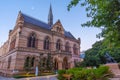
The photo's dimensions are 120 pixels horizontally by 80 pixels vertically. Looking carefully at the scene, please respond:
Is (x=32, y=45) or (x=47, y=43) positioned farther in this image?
(x=47, y=43)

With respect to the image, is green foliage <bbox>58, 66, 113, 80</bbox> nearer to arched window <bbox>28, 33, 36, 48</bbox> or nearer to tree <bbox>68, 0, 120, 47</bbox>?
tree <bbox>68, 0, 120, 47</bbox>

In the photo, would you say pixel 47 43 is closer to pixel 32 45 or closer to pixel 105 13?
pixel 32 45

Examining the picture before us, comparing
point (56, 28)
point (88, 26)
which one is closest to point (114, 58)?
point (56, 28)

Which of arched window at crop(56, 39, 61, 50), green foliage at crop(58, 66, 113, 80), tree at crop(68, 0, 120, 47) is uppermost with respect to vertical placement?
arched window at crop(56, 39, 61, 50)

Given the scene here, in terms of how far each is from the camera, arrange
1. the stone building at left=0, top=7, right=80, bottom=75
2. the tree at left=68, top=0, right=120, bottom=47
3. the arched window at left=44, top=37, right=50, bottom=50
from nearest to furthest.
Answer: the tree at left=68, top=0, right=120, bottom=47
the stone building at left=0, top=7, right=80, bottom=75
the arched window at left=44, top=37, right=50, bottom=50

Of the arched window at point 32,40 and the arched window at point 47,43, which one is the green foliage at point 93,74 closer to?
the arched window at point 32,40

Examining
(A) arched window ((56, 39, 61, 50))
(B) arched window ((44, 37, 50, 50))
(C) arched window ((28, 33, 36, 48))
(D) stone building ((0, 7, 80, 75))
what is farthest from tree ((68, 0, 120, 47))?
(A) arched window ((56, 39, 61, 50))

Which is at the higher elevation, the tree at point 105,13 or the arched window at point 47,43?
the arched window at point 47,43

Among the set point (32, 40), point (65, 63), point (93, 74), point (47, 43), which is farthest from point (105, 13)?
point (65, 63)

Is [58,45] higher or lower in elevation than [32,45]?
higher

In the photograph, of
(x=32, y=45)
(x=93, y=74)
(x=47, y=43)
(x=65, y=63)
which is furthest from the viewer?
(x=65, y=63)

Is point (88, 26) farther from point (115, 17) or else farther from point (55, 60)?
point (55, 60)

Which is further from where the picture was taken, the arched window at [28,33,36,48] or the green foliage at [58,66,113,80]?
the arched window at [28,33,36,48]

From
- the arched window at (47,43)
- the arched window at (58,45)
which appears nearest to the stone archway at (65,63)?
the arched window at (58,45)
